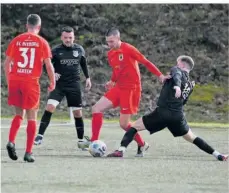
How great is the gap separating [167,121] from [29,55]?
198cm

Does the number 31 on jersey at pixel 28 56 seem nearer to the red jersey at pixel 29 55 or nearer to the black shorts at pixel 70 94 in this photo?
the red jersey at pixel 29 55

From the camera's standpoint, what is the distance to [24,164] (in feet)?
31.8

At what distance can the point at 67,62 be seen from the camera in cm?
1259

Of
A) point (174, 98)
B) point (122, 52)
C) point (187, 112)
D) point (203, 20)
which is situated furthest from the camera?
point (203, 20)

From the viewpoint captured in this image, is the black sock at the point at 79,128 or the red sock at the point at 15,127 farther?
the black sock at the point at 79,128

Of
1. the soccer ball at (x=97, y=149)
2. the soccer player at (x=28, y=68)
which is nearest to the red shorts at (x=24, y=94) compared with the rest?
the soccer player at (x=28, y=68)

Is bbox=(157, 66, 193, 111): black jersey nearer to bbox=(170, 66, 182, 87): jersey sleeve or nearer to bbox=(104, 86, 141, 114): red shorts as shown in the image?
bbox=(170, 66, 182, 87): jersey sleeve

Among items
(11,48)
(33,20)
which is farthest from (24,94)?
(33,20)

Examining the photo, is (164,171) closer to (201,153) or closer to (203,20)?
(201,153)

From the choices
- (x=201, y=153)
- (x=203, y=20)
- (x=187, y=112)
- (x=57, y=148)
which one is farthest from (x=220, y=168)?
(x=203, y=20)

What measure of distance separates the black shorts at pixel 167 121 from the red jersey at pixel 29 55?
1658 mm

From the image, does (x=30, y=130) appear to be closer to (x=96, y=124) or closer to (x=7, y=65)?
(x=7, y=65)

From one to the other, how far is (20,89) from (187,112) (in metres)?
13.3

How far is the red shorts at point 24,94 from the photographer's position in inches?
401
